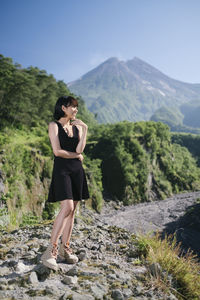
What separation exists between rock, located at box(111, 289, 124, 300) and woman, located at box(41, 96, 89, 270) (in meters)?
0.82

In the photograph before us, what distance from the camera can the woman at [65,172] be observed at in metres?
3.27

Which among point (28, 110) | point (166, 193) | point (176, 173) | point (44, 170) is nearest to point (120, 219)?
point (44, 170)

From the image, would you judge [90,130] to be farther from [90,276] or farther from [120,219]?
[90,276]

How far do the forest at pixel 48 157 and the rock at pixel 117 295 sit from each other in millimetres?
4893

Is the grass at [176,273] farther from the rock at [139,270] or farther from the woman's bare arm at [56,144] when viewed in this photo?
the woman's bare arm at [56,144]

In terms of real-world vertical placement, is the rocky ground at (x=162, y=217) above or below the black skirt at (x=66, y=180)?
below

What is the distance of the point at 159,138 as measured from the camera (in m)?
47.3

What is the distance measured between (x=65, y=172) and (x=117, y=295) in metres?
1.70

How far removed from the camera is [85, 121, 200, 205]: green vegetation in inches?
1373

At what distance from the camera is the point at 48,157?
17516 mm

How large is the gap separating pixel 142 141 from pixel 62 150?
129ft

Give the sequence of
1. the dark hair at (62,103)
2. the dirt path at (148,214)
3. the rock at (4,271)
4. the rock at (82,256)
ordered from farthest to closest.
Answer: the dirt path at (148,214) < the rock at (82,256) < the dark hair at (62,103) < the rock at (4,271)

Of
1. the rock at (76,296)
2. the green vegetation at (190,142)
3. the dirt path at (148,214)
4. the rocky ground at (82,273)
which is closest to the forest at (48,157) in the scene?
the dirt path at (148,214)

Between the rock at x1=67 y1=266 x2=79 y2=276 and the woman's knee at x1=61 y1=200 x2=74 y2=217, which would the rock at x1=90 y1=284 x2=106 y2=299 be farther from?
the woman's knee at x1=61 y1=200 x2=74 y2=217
